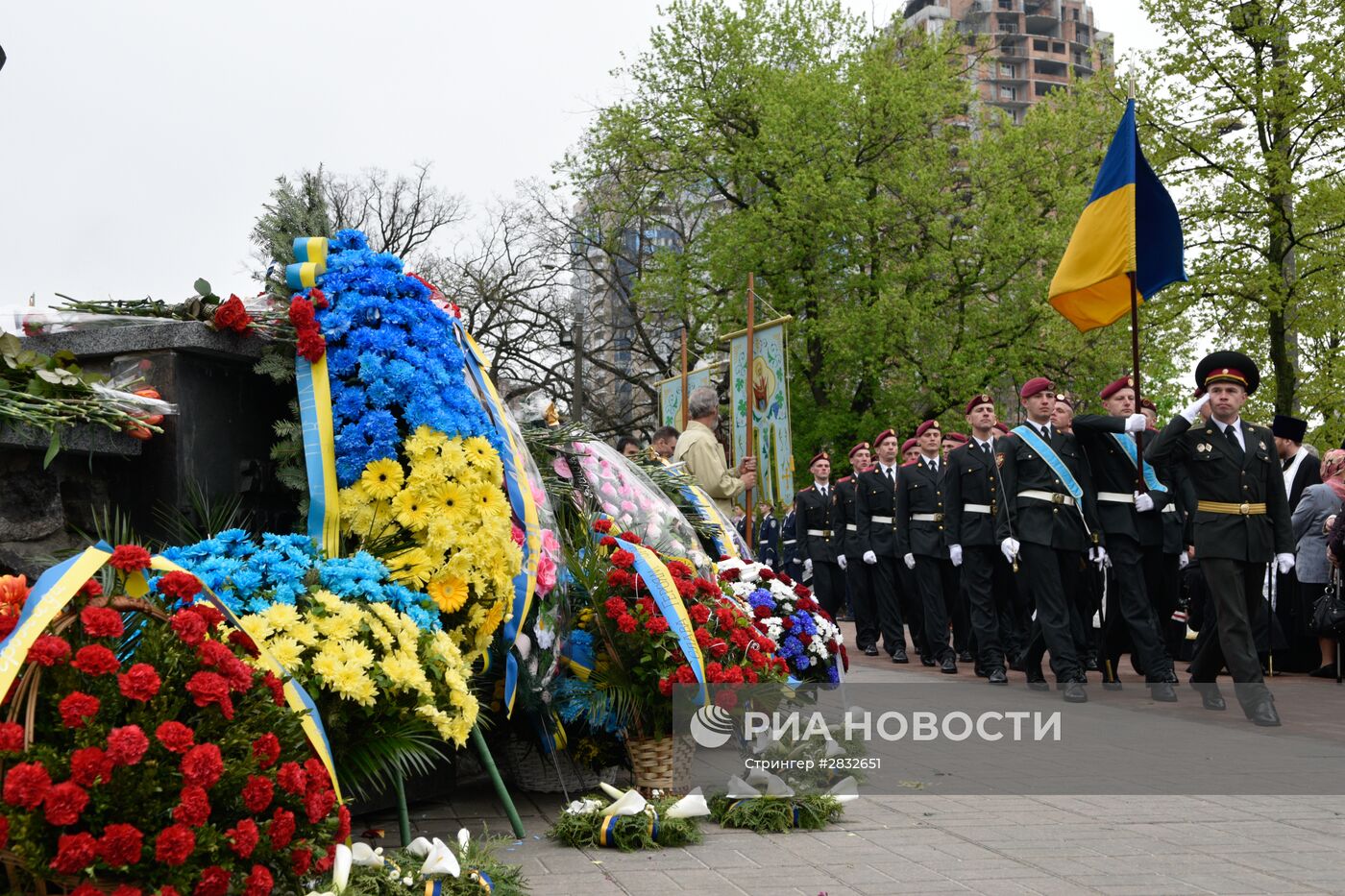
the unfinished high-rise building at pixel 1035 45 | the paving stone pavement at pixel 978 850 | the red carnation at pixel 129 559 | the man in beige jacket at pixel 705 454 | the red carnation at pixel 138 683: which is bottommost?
the paving stone pavement at pixel 978 850

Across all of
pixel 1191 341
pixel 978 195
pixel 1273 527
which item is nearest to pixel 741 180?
pixel 978 195

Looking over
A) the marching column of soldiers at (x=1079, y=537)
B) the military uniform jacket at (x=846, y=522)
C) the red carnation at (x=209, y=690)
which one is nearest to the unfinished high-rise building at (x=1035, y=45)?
the military uniform jacket at (x=846, y=522)

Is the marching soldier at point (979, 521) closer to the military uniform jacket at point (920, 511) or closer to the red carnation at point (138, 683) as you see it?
the military uniform jacket at point (920, 511)

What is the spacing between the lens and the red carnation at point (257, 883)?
2.92m

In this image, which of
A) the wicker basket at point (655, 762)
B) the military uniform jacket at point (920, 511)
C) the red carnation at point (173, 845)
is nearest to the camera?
the red carnation at point (173, 845)

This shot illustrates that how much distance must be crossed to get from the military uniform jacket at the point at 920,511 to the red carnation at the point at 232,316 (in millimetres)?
8662

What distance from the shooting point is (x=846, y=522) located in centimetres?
1512

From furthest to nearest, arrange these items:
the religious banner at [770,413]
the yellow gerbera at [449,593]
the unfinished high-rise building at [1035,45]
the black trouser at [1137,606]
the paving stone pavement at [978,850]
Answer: the unfinished high-rise building at [1035,45] → the religious banner at [770,413] → the black trouser at [1137,606] → the yellow gerbera at [449,593] → the paving stone pavement at [978,850]

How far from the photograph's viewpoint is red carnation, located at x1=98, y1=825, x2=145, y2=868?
8.82 ft

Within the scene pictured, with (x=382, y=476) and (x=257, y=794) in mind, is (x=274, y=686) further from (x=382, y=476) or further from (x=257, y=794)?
(x=382, y=476)

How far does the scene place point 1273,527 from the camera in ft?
28.8

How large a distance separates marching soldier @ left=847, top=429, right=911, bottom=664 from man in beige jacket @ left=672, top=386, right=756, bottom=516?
17.2 ft

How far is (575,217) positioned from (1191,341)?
17.7 m

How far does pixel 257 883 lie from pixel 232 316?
252 centimetres
